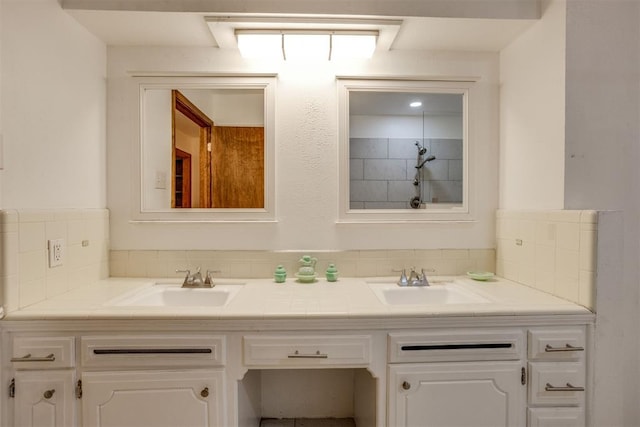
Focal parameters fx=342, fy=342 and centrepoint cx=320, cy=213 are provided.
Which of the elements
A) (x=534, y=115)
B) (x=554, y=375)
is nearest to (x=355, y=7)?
(x=534, y=115)

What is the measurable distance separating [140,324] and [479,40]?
1.99 m

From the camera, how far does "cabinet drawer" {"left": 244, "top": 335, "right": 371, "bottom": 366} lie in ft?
4.08

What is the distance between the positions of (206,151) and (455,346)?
1.52m

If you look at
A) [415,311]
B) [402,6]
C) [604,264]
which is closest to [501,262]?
[604,264]

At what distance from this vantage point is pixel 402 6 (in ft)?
5.06

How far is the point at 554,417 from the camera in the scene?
1.28 metres

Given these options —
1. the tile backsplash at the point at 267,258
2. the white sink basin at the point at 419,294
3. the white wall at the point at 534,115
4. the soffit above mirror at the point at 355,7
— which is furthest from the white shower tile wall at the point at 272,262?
the soffit above mirror at the point at 355,7

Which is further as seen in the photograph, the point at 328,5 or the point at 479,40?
the point at 479,40

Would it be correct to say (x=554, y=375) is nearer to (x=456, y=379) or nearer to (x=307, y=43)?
(x=456, y=379)

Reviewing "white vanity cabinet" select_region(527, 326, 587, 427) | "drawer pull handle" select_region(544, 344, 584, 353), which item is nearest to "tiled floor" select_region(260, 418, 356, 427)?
"white vanity cabinet" select_region(527, 326, 587, 427)

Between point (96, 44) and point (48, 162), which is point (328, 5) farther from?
point (48, 162)

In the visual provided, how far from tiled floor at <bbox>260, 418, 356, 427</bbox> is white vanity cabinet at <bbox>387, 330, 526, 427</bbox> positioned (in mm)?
628

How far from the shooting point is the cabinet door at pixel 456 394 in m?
1.26

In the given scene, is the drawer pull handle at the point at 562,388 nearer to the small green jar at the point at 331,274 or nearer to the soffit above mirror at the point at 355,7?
the small green jar at the point at 331,274
